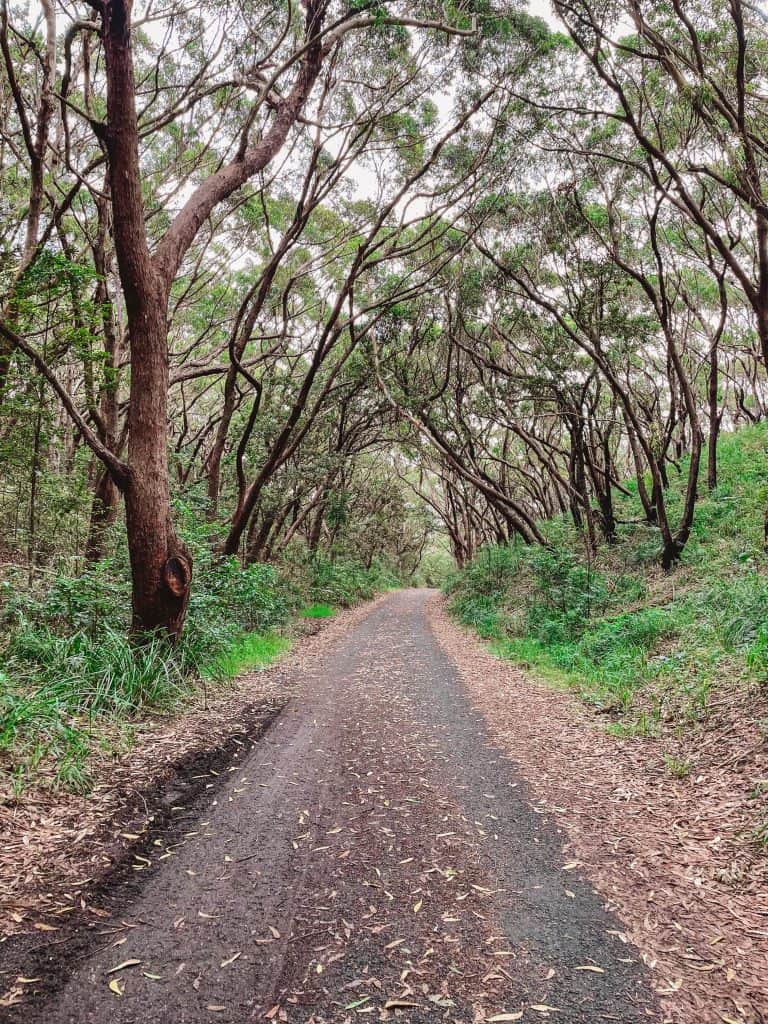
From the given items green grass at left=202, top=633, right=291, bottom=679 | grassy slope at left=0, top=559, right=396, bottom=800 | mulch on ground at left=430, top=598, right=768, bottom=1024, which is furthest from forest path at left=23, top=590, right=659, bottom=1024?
green grass at left=202, top=633, right=291, bottom=679

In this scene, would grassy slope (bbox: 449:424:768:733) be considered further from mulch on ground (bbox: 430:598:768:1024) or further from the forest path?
the forest path

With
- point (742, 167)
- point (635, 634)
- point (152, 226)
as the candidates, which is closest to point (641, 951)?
point (635, 634)

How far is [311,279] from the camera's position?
14508 millimetres

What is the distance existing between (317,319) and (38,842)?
1496 cm

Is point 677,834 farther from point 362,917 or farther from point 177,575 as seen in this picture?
point 177,575

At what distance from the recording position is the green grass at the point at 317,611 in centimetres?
1571

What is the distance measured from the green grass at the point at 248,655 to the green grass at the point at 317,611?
13.7ft

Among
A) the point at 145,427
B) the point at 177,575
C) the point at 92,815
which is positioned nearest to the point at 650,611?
the point at 177,575

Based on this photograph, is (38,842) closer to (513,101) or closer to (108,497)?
(108,497)

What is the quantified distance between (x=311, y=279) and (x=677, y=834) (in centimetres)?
1436

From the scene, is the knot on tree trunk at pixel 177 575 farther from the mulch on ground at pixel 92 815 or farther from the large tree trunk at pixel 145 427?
the mulch on ground at pixel 92 815

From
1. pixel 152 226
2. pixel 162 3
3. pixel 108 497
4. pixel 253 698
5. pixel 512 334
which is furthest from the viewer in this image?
pixel 512 334

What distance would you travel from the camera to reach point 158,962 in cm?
228

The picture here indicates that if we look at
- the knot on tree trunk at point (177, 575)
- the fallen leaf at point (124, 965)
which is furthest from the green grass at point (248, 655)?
the fallen leaf at point (124, 965)
